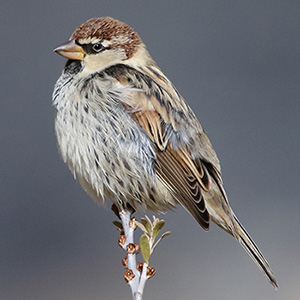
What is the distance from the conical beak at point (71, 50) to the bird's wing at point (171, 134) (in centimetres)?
8

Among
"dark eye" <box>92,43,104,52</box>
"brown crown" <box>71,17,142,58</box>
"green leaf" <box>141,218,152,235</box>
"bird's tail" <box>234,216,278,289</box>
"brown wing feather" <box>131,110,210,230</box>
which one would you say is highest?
"brown crown" <box>71,17,142,58</box>

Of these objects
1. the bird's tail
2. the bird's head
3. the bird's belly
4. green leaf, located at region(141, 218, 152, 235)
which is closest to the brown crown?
the bird's head

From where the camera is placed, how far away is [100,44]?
128 centimetres

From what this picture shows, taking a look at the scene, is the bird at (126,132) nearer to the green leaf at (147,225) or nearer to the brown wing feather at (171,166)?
the brown wing feather at (171,166)

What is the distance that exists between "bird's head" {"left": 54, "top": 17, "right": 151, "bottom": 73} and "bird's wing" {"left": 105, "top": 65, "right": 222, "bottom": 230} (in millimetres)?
36

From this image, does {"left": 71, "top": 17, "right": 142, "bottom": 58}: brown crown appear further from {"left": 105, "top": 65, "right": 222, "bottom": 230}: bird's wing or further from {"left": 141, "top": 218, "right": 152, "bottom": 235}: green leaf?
{"left": 141, "top": 218, "right": 152, "bottom": 235}: green leaf

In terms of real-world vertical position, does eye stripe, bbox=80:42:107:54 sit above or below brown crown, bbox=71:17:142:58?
below

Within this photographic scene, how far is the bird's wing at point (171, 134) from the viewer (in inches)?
49.7

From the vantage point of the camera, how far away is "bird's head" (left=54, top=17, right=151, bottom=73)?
126 cm

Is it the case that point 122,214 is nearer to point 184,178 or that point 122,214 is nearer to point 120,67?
point 184,178

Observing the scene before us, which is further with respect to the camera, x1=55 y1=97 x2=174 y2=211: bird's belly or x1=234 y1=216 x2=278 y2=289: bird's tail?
x1=234 y1=216 x2=278 y2=289: bird's tail

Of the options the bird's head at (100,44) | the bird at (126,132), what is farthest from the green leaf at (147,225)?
the bird's head at (100,44)

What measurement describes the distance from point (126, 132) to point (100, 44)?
247mm

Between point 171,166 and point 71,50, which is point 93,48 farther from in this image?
point 171,166
